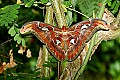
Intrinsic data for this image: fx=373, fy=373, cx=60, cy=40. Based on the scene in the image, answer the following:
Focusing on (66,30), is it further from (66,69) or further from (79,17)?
(79,17)

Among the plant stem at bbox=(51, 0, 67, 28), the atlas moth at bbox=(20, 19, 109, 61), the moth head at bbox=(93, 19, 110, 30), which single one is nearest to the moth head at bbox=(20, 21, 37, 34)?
the atlas moth at bbox=(20, 19, 109, 61)

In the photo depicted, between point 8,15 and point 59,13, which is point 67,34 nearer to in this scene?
point 59,13

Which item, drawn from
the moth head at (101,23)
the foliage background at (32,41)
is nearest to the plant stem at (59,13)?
the foliage background at (32,41)

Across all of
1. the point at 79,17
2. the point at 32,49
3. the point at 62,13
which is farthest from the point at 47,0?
the point at 32,49

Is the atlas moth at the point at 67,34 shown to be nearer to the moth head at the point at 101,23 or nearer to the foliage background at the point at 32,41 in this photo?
the moth head at the point at 101,23

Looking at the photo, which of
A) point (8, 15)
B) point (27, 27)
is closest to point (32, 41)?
point (8, 15)
